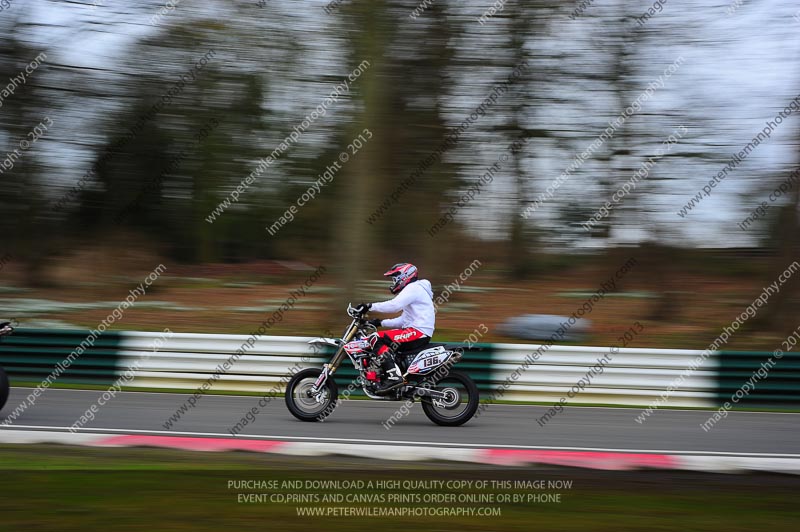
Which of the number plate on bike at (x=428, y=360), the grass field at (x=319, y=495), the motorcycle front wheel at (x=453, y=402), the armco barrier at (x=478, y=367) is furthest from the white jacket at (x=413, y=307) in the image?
the armco barrier at (x=478, y=367)

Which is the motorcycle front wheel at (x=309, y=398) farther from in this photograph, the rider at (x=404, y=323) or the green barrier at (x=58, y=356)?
the green barrier at (x=58, y=356)

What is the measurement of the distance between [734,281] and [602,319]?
122 inches

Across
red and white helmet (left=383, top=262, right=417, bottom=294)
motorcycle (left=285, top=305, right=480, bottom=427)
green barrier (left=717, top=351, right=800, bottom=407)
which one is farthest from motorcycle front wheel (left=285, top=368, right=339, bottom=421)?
green barrier (left=717, top=351, right=800, bottom=407)

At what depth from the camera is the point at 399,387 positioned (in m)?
9.42

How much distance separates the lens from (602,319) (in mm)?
17734

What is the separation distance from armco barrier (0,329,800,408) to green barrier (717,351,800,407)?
1cm

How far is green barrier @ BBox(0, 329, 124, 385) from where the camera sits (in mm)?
12758

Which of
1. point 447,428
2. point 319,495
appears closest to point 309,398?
point 447,428

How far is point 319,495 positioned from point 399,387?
12.8 ft

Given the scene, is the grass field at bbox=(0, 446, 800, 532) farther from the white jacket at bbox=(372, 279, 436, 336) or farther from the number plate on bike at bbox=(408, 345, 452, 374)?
the white jacket at bbox=(372, 279, 436, 336)

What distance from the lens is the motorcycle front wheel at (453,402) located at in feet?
30.7

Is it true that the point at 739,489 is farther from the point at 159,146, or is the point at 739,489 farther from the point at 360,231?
the point at 159,146

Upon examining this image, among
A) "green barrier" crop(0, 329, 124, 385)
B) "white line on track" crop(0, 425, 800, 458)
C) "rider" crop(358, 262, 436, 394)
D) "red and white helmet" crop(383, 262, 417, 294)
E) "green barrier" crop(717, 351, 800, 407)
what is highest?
"red and white helmet" crop(383, 262, 417, 294)

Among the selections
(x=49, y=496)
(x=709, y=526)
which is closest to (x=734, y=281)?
(x=709, y=526)
